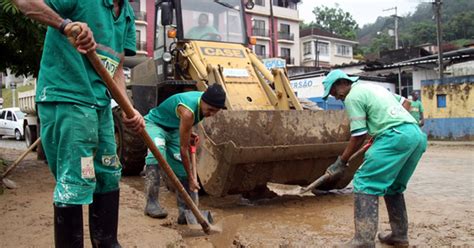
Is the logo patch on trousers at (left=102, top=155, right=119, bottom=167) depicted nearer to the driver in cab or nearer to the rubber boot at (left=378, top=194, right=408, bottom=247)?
the rubber boot at (left=378, top=194, right=408, bottom=247)

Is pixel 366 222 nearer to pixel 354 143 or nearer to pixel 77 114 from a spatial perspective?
pixel 354 143

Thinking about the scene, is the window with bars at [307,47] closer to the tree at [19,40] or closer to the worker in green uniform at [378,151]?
the tree at [19,40]

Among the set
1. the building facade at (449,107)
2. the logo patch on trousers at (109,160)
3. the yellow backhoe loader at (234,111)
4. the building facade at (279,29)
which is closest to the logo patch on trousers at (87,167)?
the logo patch on trousers at (109,160)

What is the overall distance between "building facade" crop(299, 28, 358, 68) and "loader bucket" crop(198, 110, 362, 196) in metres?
42.8

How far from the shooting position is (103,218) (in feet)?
8.51

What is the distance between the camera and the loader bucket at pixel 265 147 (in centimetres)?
479

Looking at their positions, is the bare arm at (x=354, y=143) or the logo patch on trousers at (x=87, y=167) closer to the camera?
the logo patch on trousers at (x=87, y=167)

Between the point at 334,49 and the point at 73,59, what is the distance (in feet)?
163

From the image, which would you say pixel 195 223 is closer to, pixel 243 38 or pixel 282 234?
pixel 282 234

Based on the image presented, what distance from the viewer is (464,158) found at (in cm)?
1113

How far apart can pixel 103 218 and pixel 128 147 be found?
15.1 ft

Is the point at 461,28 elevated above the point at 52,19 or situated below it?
above

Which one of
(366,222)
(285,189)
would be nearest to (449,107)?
(285,189)

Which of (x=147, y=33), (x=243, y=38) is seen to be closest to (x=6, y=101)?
(x=147, y=33)
